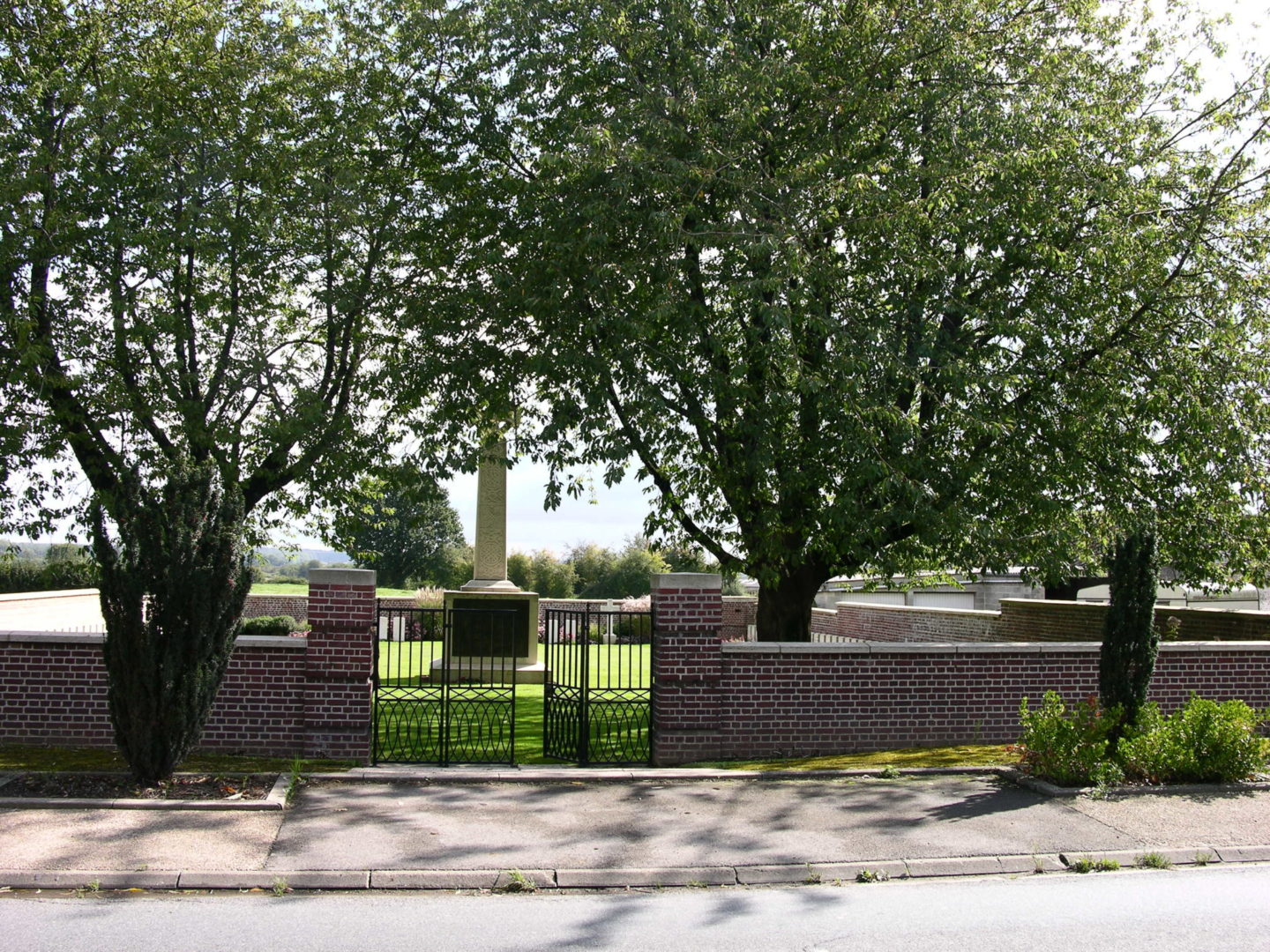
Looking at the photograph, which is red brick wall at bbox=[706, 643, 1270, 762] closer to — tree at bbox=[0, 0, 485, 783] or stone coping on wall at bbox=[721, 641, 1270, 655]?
stone coping on wall at bbox=[721, 641, 1270, 655]

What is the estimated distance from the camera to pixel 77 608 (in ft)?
83.1

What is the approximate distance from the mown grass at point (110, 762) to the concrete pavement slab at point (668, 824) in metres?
0.79

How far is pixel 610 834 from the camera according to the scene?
8633 millimetres

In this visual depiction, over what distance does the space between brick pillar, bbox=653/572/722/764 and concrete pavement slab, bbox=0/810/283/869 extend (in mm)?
4211

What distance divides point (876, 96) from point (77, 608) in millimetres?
21565

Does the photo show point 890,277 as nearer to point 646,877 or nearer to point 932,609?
point 646,877

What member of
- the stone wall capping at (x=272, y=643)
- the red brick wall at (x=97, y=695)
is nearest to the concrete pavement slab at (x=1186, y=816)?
the stone wall capping at (x=272, y=643)

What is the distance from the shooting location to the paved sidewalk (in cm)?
755

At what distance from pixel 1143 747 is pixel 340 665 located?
26.4 feet

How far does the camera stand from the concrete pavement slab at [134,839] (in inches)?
296

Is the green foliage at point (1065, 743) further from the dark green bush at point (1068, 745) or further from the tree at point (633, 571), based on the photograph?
the tree at point (633, 571)

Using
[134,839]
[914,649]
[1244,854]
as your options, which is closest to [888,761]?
[914,649]

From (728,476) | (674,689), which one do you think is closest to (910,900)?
(674,689)

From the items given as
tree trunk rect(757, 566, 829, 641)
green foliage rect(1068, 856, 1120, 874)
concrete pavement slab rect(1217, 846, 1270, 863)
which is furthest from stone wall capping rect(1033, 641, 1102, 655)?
green foliage rect(1068, 856, 1120, 874)
